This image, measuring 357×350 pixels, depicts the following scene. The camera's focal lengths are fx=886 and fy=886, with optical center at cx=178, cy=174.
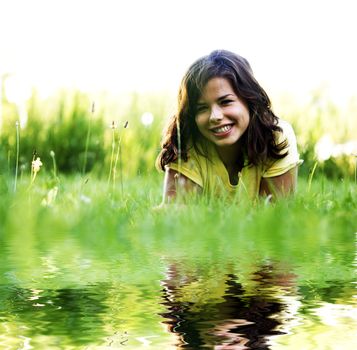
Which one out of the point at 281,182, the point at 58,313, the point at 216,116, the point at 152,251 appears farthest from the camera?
the point at 281,182

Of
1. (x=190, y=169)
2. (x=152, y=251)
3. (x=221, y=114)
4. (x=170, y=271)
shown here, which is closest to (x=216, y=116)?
(x=221, y=114)

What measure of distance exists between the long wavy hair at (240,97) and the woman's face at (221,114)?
0.03m

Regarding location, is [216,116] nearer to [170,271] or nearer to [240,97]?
[240,97]

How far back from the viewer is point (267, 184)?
11.0 feet

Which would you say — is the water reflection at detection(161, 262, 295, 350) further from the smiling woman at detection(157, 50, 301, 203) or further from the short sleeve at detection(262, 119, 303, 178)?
the short sleeve at detection(262, 119, 303, 178)

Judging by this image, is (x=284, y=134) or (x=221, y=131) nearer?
(x=221, y=131)

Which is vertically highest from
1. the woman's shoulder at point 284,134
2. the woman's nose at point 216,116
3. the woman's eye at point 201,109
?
the woman's eye at point 201,109

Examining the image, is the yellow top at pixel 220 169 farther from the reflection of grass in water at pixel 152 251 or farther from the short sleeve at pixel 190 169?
the reflection of grass in water at pixel 152 251

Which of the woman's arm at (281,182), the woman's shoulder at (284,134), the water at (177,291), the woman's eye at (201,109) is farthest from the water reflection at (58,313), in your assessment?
the woman's shoulder at (284,134)

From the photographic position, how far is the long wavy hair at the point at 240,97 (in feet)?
10.7

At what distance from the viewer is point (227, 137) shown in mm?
3152

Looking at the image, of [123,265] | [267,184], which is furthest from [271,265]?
[267,184]

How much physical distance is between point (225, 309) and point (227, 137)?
6.08ft

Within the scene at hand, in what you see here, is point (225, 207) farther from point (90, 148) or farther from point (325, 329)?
point (90, 148)
